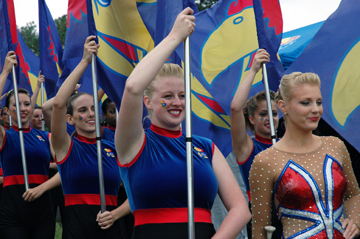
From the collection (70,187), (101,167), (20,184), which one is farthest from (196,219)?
(20,184)

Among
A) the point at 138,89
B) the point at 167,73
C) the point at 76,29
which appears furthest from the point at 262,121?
the point at 76,29

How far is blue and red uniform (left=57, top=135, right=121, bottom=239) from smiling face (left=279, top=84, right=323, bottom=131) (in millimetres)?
2233

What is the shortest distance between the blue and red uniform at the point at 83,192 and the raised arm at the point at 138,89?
198 centimetres

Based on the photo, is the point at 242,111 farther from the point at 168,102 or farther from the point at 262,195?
the point at 168,102

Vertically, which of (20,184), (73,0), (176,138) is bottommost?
(20,184)

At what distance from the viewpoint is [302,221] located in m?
2.64

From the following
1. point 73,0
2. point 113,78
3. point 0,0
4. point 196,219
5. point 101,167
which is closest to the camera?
point 196,219

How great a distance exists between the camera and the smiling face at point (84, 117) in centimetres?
458

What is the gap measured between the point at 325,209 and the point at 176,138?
1.00 m

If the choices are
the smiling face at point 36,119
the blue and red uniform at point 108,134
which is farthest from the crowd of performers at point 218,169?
the smiling face at point 36,119

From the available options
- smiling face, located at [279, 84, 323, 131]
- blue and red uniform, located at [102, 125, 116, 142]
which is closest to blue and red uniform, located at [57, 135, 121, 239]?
blue and red uniform, located at [102, 125, 116, 142]

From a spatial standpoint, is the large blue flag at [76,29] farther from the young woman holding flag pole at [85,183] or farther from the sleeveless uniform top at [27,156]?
the young woman holding flag pole at [85,183]

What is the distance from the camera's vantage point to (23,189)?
212 inches

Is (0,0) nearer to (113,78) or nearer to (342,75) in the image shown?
(113,78)
